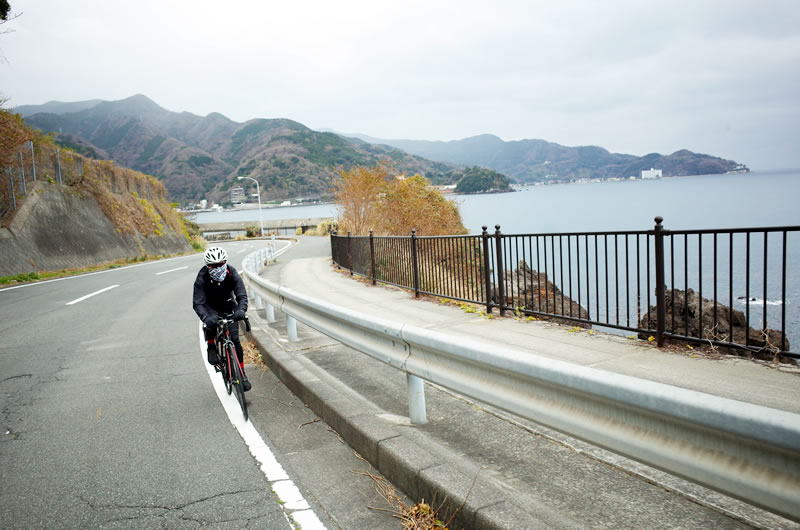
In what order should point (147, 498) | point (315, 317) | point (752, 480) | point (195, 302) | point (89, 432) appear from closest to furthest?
point (752, 480), point (147, 498), point (89, 432), point (195, 302), point (315, 317)

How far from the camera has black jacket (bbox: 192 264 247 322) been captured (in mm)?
5898

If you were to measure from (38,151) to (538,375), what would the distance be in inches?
1251

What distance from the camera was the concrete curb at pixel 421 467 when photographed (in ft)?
8.98

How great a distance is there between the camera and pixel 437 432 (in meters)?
4.14

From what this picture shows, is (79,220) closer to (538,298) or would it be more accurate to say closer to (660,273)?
(538,298)

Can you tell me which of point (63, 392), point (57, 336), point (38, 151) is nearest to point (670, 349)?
point (63, 392)

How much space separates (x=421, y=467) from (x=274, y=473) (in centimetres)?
130

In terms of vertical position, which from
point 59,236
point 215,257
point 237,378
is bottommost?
point 237,378

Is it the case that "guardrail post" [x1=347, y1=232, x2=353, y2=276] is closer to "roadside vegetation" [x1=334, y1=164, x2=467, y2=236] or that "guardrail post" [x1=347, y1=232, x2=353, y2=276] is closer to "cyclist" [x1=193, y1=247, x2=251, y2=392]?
"roadside vegetation" [x1=334, y1=164, x2=467, y2=236]

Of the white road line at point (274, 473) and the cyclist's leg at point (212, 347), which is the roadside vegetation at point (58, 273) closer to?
the cyclist's leg at point (212, 347)

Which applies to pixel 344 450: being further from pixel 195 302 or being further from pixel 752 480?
pixel 752 480

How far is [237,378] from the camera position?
5.53 m

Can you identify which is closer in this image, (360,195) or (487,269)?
(487,269)

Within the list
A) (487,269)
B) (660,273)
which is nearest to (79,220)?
(487,269)
